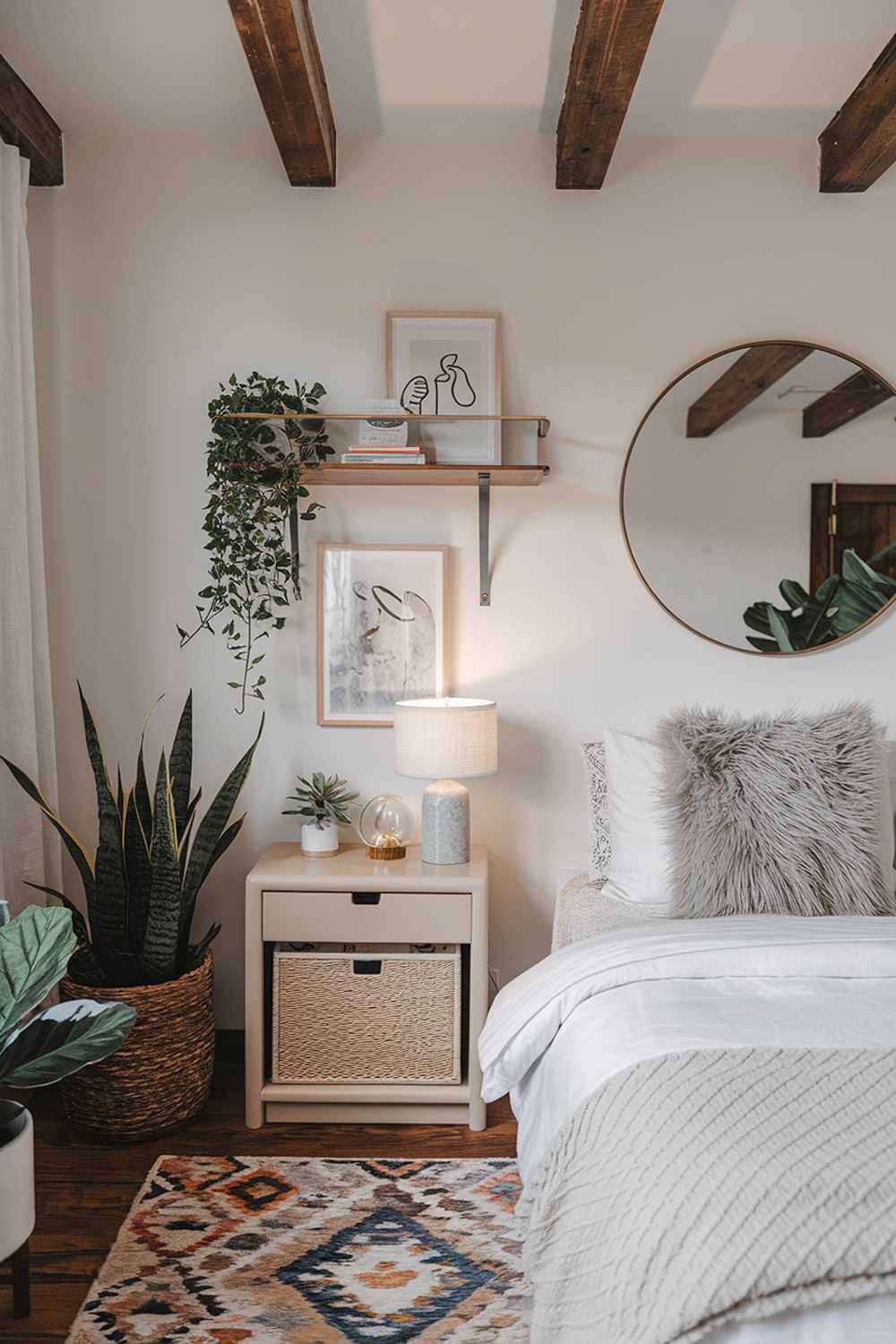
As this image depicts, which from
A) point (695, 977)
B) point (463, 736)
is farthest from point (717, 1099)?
point (463, 736)

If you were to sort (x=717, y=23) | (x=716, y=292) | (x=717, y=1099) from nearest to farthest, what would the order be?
(x=717, y=1099), (x=717, y=23), (x=716, y=292)

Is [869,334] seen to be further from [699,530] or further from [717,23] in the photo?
[717,23]

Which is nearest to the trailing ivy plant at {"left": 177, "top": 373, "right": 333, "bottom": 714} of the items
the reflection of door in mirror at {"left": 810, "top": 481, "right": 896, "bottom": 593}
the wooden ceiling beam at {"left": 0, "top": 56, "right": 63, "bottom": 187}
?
the wooden ceiling beam at {"left": 0, "top": 56, "right": 63, "bottom": 187}

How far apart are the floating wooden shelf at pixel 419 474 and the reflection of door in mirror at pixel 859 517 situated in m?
0.78

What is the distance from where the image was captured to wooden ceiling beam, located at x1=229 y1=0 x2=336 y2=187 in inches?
85.7

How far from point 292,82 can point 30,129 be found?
0.83m

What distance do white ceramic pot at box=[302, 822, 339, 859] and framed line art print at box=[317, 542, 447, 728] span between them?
0.33 metres

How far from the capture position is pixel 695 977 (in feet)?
6.49

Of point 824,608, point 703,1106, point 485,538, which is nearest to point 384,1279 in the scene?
point 703,1106

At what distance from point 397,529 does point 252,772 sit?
2.68 feet

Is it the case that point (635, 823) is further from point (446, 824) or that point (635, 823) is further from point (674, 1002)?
point (674, 1002)

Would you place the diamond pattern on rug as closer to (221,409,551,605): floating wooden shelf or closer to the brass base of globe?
the brass base of globe

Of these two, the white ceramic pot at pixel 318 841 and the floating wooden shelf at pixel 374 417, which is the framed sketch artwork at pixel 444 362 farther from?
the white ceramic pot at pixel 318 841

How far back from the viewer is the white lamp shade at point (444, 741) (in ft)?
9.18
